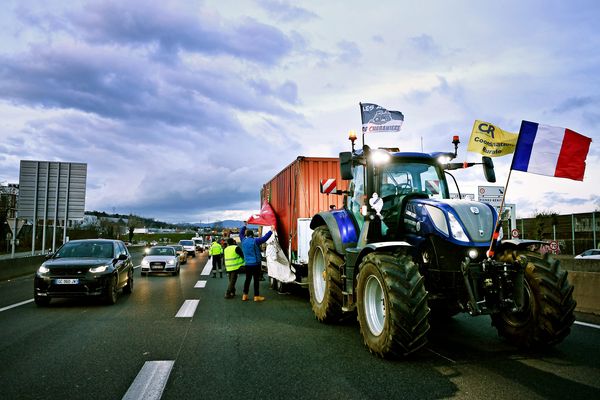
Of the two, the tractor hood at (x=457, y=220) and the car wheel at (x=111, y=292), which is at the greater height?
the tractor hood at (x=457, y=220)

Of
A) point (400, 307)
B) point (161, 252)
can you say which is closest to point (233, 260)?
point (400, 307)

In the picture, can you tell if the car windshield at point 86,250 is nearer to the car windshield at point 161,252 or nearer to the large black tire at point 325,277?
the large black tire at point 325,277

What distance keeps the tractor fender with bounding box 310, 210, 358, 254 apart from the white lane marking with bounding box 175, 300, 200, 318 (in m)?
3.47

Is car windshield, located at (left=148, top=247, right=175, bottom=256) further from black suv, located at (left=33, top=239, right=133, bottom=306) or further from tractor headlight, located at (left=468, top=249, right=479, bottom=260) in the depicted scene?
tractor headlight, located at (left=468, top=249, right=479, bottom=260)

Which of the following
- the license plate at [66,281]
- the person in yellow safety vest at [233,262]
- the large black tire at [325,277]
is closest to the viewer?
the large black tire at [325,277]

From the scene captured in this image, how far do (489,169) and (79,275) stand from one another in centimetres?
879

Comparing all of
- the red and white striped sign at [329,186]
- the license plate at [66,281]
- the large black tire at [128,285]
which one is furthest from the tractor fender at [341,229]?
the large black tire at [128,285]

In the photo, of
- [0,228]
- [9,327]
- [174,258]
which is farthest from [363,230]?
[0,228]

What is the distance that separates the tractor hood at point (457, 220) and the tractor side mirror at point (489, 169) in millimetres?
813

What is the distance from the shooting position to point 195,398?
14.6ft

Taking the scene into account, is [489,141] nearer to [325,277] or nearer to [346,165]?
[346,165]

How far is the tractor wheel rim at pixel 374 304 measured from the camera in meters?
6.19

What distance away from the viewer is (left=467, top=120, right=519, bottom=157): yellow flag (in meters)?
7.35

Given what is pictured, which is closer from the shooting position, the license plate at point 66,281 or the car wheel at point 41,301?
the license plate at point 66,281
